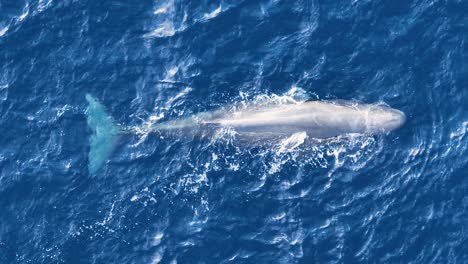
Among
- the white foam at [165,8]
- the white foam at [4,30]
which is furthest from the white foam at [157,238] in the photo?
the white foam at [4,30]

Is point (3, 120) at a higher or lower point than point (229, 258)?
higher

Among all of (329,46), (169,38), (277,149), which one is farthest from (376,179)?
(169,38)

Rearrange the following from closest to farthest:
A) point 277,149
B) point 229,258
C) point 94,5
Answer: point 229,258 → point 277,149 → point 94,5

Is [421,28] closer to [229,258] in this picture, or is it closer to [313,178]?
[313,178]

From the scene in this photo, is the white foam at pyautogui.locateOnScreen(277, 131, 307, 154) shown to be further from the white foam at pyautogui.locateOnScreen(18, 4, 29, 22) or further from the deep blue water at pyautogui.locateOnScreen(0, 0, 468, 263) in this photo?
the white foam at pyautogui.locateOnScreen(18, 4, 29, 22)

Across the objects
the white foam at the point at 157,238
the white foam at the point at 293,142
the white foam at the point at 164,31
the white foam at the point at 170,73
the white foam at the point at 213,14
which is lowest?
the white foam at the point at 157,238

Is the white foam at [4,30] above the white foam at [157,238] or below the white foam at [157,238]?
above

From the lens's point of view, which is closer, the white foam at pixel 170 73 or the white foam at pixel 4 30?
the white foam at pixel 170 73

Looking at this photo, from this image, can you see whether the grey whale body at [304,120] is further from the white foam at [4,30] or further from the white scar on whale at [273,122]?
the white foam at [4,30]
